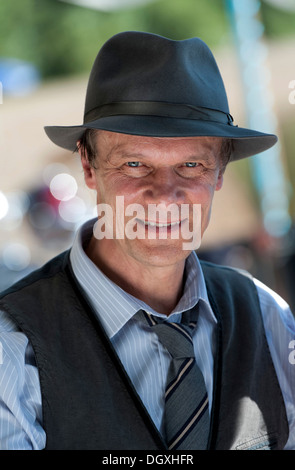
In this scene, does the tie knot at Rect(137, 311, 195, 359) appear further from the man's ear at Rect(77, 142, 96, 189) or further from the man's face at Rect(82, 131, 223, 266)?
the man's ear at Rect(77, 142, 96, 189)

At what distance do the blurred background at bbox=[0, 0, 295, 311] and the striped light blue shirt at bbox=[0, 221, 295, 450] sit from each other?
3543mm

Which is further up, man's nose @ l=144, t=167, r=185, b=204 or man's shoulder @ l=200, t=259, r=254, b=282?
man's nose @ l=144, t=167, r=185, b=204

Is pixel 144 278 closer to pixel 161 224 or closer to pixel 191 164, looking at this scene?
pixel 161 224

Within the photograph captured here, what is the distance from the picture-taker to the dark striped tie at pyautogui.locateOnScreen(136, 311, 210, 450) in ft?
5.25

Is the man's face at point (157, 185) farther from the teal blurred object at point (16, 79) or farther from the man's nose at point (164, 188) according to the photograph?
the teal blurred object at point (16, 79)

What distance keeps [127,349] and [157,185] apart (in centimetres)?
43

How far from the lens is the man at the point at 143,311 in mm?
1504

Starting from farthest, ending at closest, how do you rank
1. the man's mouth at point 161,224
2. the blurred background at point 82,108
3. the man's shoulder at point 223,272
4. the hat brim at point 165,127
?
1. the blurred background at point 82,108
2. the man's shoulder at point 223,272
3. the man's mouth at point 161,224
4. the hat brim at point 165,127

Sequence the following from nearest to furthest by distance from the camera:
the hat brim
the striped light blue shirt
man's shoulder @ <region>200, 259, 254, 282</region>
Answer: the striped light blue shirt → the hat brim → man's shoulder @ <region>200, 259, 254, 282</region>

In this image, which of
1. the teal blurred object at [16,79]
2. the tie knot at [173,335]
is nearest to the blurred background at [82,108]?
the teal blurred object at [16,79]

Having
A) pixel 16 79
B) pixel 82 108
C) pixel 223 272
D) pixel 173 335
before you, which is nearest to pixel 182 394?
pixel 173 335

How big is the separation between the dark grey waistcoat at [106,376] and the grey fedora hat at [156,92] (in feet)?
1.48

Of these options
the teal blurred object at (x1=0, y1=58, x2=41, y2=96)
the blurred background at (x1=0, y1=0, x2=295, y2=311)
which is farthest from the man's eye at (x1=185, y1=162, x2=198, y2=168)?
the teal blurred object at (x1=0, y1=58, x2=41, y2=96)
